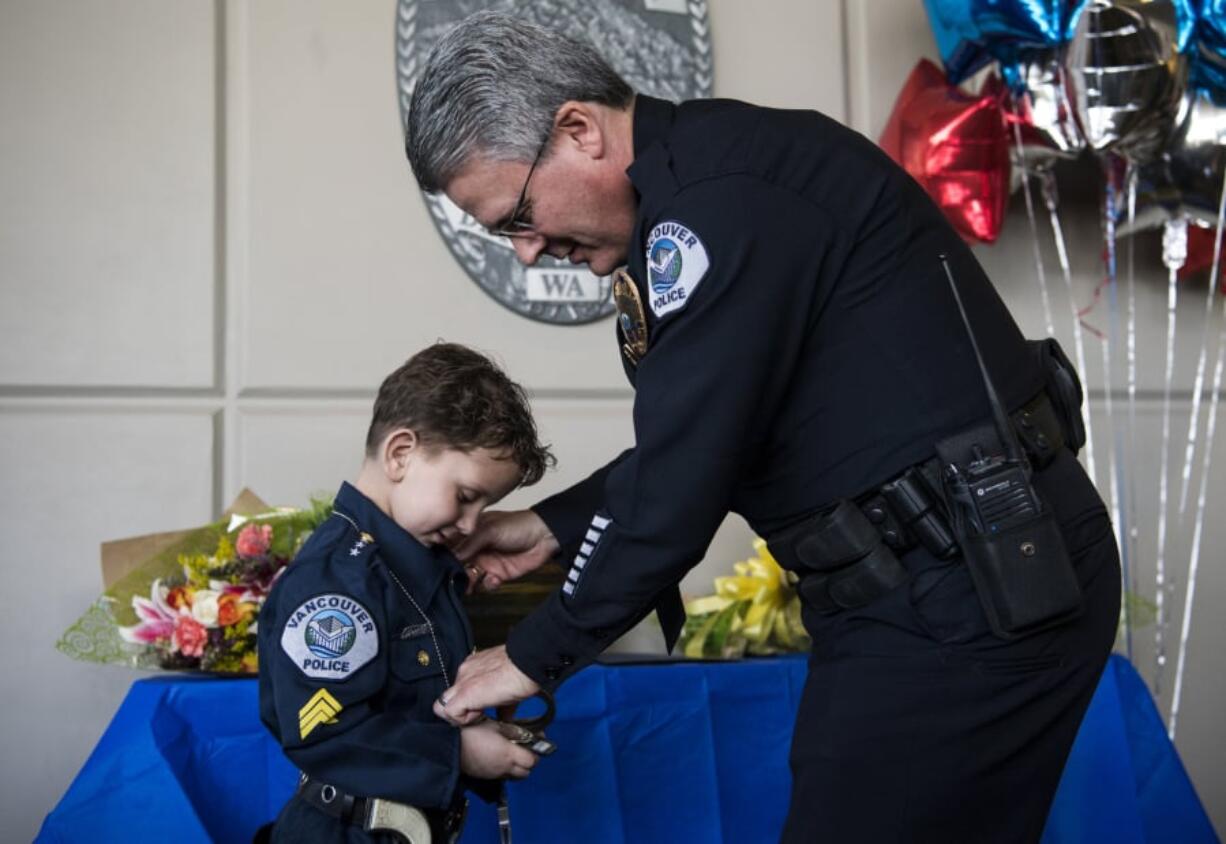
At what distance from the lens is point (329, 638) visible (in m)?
1.57

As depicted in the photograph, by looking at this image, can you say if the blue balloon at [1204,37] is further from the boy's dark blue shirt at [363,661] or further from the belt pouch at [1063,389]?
the boy's dark blue shirt at [363,661]

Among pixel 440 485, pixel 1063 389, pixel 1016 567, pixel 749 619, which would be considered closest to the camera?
pixel 1016 567

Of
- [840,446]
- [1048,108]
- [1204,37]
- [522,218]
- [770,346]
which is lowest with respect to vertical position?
[840,446]

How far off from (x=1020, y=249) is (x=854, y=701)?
2.51 m

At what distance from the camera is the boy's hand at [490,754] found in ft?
5.32

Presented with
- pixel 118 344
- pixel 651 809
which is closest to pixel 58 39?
pixel 118 344

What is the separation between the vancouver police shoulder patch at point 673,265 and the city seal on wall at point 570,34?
1.72m

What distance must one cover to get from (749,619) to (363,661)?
1065mm

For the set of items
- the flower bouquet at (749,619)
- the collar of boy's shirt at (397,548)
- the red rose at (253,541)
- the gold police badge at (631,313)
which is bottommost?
the flower bouquet at (749,619)

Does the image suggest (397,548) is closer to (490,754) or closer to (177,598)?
(490,754)

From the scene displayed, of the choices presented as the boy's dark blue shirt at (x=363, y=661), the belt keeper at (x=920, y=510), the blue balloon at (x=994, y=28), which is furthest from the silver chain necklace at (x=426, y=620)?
the blue balloon at (x=994, y=28)

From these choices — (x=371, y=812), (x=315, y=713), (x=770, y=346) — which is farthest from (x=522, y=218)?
(x=371, y=812)

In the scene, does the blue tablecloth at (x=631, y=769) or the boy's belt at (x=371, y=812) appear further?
the blue tablecloth at (x=631, y=769)

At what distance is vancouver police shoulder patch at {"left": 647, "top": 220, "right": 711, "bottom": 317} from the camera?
1283 mm
